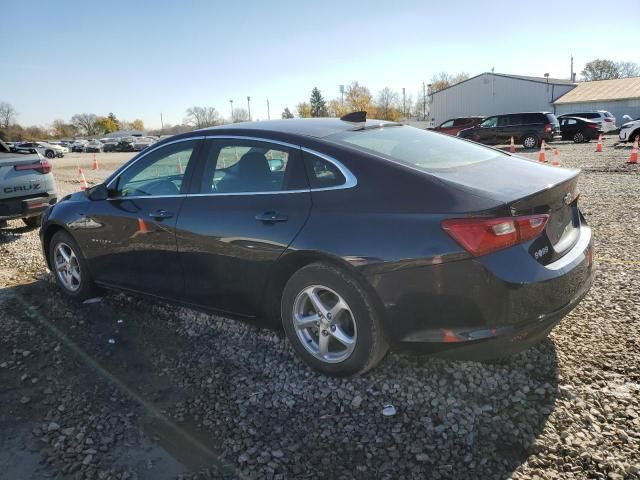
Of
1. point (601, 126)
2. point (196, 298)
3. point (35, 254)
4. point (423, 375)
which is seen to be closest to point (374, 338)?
point (423, 375)

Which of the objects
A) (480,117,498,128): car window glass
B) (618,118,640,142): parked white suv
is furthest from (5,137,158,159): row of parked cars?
(618,118,640,142): parked white suv

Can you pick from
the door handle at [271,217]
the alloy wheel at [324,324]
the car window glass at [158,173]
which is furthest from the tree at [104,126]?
the alloy wheel at [324,324]

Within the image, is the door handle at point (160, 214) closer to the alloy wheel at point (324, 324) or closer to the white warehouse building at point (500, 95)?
the alloy wheel at point (324, 324)

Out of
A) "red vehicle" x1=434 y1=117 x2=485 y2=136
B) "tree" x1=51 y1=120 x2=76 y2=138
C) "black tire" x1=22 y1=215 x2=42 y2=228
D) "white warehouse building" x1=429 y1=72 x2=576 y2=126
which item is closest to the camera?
"black tire" x1=22 y1=215 x2=42 y2=228

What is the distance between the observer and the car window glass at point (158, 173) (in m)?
3.90

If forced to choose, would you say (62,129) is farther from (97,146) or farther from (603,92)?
(603,92)

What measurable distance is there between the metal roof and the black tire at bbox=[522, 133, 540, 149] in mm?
→ 27074

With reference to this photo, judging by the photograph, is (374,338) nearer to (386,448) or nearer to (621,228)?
(386,448)

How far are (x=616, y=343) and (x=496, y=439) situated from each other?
4.69ft

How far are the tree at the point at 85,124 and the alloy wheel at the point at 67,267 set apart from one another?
142 m

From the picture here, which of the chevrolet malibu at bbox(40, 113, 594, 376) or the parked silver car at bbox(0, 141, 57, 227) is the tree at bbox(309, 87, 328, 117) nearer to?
the parked silver car at bbox(0, 141, 57, 227)

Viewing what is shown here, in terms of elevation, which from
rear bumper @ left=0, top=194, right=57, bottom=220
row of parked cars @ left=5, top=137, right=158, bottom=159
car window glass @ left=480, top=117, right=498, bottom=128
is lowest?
rear bumper @ left=0, top=194, right=57, bottom=220

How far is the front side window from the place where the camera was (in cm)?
326

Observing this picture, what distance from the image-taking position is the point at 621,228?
257 inches
